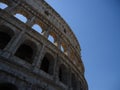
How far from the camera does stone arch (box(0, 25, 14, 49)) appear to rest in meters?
10.2

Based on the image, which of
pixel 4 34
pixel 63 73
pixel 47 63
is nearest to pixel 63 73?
pixel 63 73

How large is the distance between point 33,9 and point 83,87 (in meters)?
9.07

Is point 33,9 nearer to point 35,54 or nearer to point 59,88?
point 35,54

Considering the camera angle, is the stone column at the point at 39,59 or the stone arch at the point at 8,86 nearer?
the stone arch at the point at 8,86

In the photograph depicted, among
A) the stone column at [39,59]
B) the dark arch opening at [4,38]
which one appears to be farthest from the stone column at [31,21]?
the stone column at [39,59]

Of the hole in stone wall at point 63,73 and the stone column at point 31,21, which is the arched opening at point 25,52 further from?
the hole in stone wall at point 63,73

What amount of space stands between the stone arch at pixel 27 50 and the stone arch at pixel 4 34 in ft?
3.56

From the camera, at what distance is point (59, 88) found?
374 inches

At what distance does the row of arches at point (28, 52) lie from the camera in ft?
34.1

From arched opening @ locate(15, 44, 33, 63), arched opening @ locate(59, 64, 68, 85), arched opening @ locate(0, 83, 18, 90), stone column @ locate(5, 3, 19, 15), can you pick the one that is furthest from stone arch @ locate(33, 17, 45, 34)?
arched opening @ locate(0, 83, 18, 90)

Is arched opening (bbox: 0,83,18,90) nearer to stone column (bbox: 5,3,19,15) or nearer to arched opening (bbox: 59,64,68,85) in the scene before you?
arched opening (bbox: 59,64,68,85)

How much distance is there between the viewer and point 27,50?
453 inches

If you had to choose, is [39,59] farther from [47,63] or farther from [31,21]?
[31,21]

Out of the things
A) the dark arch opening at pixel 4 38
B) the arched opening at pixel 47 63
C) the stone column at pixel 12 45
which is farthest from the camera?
the arched opening at pixel 47 63
